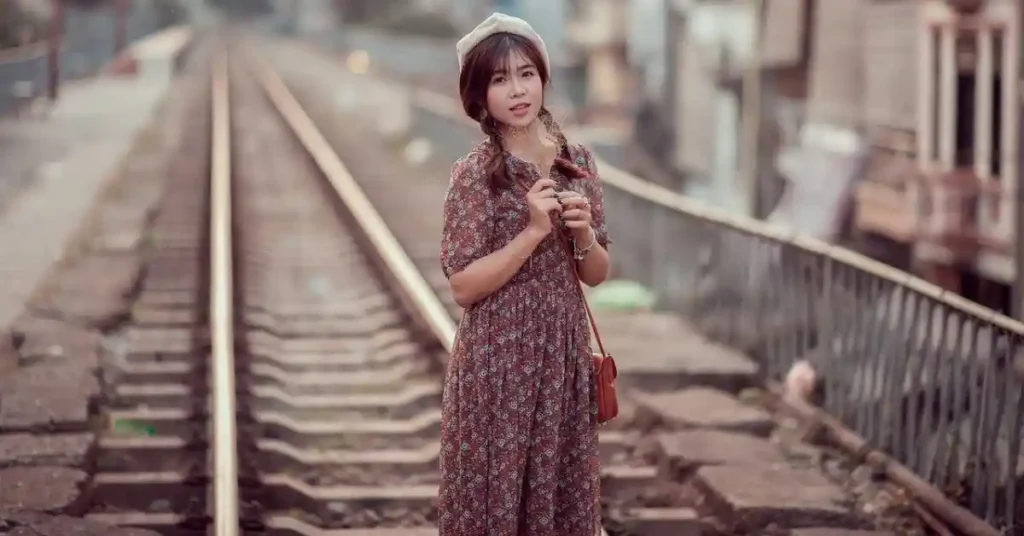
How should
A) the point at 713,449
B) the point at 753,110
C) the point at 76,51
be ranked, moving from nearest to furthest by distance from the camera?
1. the point at 713,449
2. the point at 753,110
3. the point at 76,51

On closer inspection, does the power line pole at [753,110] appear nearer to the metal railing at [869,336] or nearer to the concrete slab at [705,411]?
the metal railing at [869,336]

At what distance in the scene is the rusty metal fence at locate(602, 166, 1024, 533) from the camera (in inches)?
231

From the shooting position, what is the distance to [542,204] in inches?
141

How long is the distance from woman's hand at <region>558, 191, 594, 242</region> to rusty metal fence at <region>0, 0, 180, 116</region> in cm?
1894

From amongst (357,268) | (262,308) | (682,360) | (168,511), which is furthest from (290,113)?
(168,511)

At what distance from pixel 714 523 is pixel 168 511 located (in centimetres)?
213

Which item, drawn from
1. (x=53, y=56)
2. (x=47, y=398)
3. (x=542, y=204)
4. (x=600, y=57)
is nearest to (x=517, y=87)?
(x=542, y=204)

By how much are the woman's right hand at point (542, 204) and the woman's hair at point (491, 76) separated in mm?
118

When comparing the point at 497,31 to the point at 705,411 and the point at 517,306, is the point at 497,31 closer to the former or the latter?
the point at 517,306

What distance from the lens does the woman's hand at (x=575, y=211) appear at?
3648 millimetres

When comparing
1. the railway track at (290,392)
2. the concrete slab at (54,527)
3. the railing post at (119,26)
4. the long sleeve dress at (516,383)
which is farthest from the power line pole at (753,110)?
the railing post at (119,26)

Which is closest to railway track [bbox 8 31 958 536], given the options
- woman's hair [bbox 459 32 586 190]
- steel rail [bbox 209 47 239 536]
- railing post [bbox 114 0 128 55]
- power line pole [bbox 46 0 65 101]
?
steel rail [bbox 209 47 239 536]

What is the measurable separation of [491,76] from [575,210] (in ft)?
1.28

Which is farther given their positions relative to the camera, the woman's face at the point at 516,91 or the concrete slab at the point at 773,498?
the concrete slab at the point at 773,498
